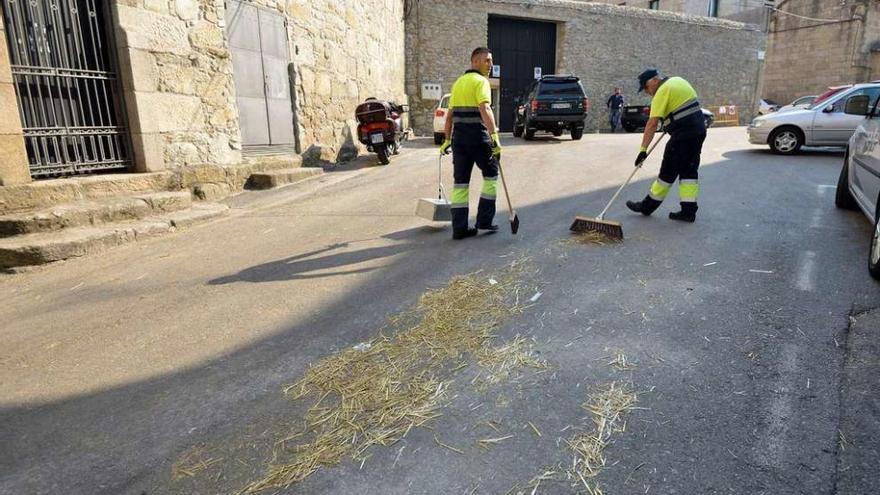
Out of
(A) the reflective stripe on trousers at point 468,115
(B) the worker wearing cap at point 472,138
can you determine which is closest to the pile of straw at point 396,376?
(B) the worker wearing cap at point 472,138

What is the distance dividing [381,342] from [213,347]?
1.12 m

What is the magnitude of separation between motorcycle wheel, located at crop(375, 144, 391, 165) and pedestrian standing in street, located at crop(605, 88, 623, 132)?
1586 cm

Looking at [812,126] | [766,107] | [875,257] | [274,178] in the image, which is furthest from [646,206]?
[766,107]

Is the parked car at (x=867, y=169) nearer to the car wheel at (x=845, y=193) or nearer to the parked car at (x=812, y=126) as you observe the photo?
the car wheel at (x=845, y=193)

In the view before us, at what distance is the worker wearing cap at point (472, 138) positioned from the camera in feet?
17.4

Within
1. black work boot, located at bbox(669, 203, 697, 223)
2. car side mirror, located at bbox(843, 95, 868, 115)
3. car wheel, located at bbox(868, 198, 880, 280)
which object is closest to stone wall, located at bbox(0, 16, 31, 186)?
black work boot, located at bbox(669, 203, 697, 223)

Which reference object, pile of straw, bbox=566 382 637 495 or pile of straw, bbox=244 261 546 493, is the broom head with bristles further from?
pile of straw, bbox=566 382 637 495

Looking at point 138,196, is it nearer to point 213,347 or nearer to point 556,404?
point 213,347

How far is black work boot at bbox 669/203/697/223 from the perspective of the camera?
5.89 m

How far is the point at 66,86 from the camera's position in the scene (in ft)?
20.8

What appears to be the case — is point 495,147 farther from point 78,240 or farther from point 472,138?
point 78,240

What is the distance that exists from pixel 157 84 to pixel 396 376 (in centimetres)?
625

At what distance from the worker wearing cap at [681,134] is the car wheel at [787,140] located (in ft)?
26.4

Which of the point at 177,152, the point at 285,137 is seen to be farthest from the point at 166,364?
the point at 285,137
